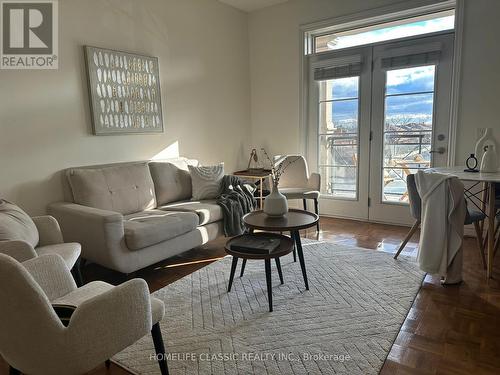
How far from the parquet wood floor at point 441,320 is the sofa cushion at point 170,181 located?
0.60 meters

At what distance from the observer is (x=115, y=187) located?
122 inches

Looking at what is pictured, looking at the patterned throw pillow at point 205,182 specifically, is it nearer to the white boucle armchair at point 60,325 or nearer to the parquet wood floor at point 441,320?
the parquet wood floor at point 441,320

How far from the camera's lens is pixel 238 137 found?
16.4ft

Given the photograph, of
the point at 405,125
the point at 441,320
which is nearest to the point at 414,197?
the point at 441,320

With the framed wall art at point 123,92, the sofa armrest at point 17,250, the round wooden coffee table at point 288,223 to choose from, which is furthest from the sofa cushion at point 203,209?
the sofa armrest at point 17,250

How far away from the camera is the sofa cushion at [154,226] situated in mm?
2574

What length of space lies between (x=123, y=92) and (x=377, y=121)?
285 centimetres

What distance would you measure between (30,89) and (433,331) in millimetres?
3293

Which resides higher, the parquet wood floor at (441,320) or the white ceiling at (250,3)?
the white ceiling at (250,3)

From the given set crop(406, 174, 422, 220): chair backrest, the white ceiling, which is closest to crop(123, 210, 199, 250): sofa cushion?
crop(406, 174, 422, 220): chair backrest

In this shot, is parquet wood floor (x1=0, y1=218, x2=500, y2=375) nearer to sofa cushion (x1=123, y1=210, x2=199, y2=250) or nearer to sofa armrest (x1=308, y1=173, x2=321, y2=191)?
sofa cushion (x1=123, y1=210, x2=199, y2=250)

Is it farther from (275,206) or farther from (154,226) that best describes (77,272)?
(275,206)

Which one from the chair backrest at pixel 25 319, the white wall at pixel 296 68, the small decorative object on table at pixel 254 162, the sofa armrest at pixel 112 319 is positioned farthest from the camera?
the small decorative object on table at pixel 254 162

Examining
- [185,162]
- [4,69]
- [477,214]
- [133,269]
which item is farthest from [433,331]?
[4,69]
